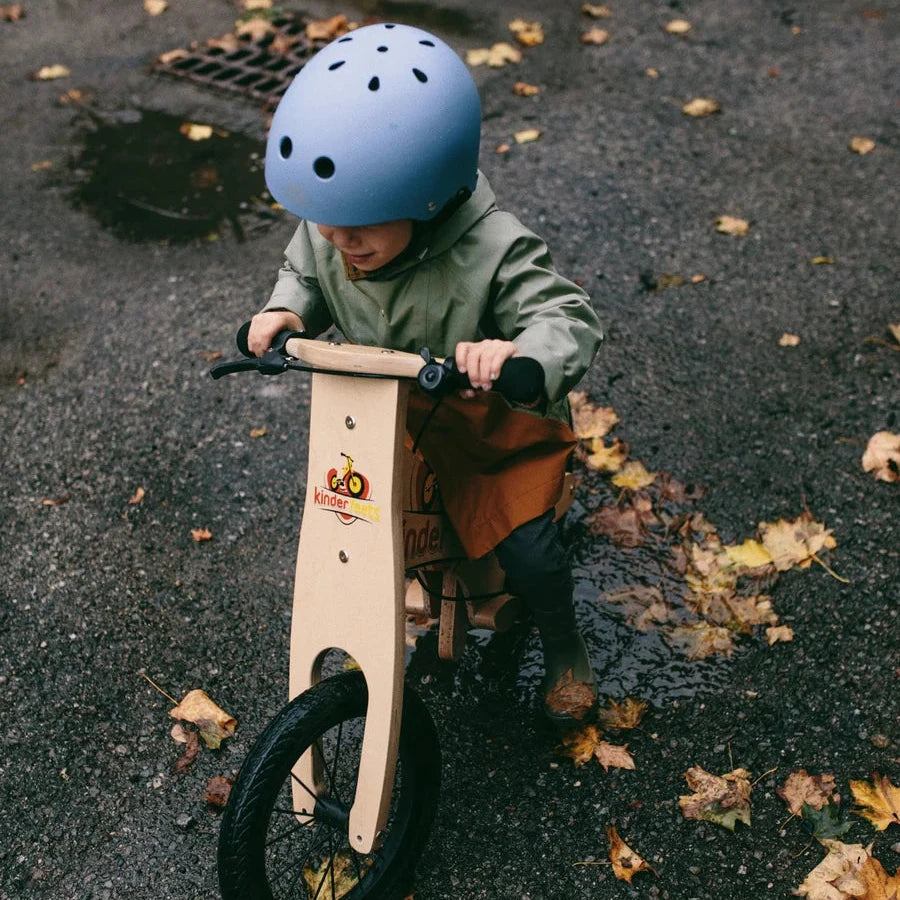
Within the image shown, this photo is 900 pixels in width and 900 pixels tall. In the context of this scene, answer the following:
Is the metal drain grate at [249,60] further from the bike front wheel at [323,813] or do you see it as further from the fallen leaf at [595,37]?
the bike front wheel at [323,813]

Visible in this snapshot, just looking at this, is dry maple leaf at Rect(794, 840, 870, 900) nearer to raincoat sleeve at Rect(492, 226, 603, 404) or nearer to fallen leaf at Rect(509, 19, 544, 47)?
raincoat sleeve at Rect(492, 226, 603, 404)

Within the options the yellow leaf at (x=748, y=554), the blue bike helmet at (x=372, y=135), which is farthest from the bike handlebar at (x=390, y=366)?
the yellow leaf at (x=748, y=554)

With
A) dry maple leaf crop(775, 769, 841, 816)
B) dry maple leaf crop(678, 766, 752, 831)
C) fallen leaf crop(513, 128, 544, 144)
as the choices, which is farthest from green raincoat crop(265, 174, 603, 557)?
fallen leaf crop(513, 128, 544, 144)

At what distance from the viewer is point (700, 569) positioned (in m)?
3.18

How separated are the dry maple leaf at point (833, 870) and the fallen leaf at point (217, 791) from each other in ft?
4.68

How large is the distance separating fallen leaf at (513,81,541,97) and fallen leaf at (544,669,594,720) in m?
3.81

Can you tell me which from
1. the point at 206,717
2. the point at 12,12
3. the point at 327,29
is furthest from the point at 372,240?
the point at 12,12

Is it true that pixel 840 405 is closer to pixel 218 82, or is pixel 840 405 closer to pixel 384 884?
pixel 384 884

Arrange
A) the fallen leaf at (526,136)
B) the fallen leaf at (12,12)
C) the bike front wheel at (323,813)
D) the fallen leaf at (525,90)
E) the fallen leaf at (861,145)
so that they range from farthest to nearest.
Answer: the fallen leaf at (12,12) < the fallen leaf at (525,90) < the fallen leaf at (526,136) < the fallen leaf at (861,145) < the bike front wheel at (323,813)

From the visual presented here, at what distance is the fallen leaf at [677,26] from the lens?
6148 millimetres

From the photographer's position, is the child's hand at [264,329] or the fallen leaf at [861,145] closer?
the child's hand at [264,329]

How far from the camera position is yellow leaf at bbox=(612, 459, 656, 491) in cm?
346

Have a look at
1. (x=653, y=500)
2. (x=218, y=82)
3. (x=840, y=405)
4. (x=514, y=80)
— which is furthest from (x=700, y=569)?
(x=218, y=82)

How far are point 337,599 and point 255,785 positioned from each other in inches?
16.1
